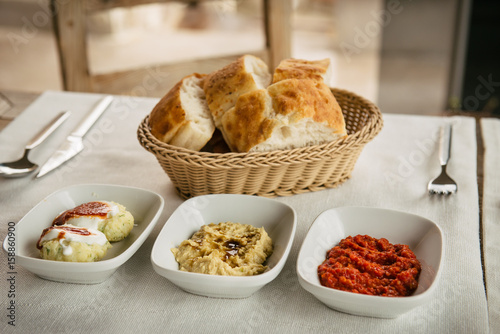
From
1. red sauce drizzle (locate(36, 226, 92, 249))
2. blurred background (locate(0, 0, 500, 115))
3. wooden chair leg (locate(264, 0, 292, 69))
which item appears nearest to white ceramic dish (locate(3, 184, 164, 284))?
red sauce drizzle (locate(36, 226, 92, 249))

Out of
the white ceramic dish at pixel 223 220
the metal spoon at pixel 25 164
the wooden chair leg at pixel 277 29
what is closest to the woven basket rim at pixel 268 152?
the white ceramic dish at pixel 223 220

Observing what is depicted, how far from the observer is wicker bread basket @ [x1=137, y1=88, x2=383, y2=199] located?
4.35 ft

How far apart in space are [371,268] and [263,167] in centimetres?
43

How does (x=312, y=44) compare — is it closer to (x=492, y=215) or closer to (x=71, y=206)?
(x=492, y=215)

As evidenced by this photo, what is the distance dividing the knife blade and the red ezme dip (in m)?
1.02

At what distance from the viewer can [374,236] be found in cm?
124

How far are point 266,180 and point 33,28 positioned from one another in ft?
21.2

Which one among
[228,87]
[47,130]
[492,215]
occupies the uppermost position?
[228,87]

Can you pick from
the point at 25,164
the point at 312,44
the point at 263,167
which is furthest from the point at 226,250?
the point at 312,44

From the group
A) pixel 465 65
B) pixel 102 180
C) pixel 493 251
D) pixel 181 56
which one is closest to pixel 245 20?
pixel 181 56

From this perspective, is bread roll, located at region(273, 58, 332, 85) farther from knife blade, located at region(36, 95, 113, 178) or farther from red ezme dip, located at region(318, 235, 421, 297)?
knife blade, located at region(36, 95, 113, 178)

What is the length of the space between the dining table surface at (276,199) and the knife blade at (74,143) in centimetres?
2

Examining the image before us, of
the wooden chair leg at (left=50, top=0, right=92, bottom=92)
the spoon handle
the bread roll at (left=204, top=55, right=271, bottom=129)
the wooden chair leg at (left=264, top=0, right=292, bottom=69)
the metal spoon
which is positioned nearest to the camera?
the bread roll at (left=204, top=55, right=271, bottom=129)

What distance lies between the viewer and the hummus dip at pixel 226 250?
106 centimetres
